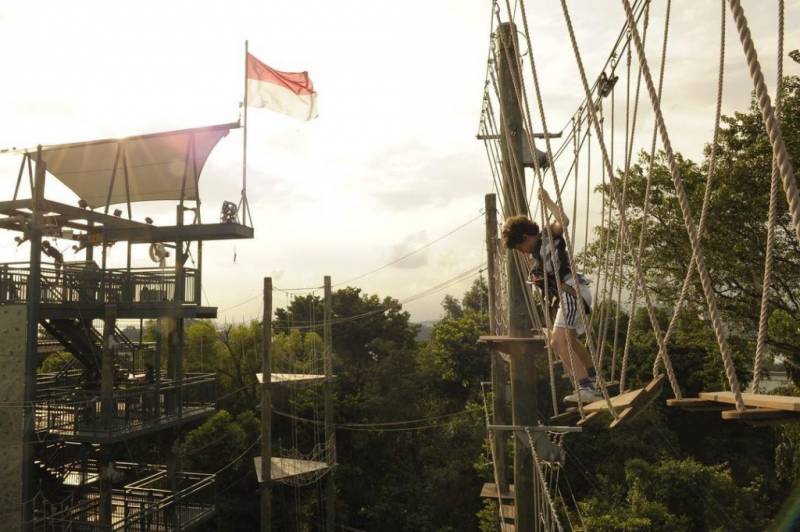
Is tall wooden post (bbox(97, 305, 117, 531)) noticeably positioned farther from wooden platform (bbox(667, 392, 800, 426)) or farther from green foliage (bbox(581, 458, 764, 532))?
green foliage (bbox(581, 458, 764, 532))

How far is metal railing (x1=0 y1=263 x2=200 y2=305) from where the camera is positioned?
352 inches

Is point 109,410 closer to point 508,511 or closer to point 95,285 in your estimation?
point 95,285

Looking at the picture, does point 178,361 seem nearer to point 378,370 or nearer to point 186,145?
point 186,145

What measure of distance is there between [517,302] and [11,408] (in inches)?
360

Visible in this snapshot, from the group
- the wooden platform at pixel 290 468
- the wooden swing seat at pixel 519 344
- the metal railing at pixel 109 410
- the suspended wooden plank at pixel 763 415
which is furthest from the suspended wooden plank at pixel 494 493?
the suspended wooden plank at pixel 763 415

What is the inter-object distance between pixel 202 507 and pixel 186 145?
8125mm

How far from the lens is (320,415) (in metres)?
22.1

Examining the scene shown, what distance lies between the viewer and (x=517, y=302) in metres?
5.67

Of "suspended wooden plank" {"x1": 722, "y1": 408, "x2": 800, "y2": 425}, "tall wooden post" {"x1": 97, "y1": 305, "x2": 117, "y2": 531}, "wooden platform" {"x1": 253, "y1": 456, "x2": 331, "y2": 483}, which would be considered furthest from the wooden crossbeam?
"suspended wooden plank" {"x1": 722, "y1": 408, "x2": 800, "y2": 425}

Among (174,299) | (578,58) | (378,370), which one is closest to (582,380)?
(578,58)

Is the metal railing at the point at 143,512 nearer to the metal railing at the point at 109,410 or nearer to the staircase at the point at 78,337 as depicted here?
the metal railing at the point at 109,410

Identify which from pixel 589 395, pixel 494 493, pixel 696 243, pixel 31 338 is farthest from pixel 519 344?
pixel 31 338

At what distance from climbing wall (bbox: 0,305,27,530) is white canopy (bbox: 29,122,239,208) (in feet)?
12.4

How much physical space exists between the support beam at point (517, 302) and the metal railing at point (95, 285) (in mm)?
7862
